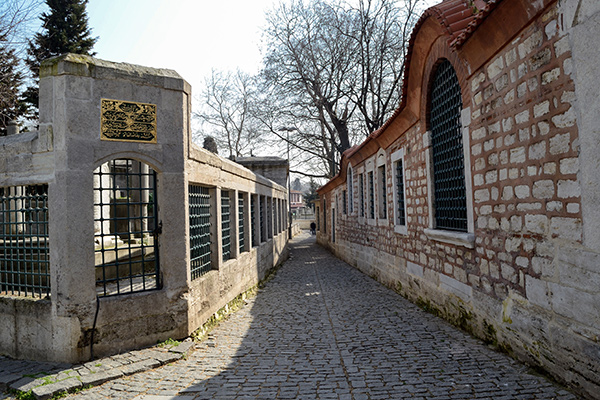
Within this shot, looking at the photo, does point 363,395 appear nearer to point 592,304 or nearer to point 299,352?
point 299,352

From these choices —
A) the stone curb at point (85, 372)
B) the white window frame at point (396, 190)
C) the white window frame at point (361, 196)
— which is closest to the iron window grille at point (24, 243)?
the stone curb at point (85, 372)

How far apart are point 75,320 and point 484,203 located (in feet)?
15.8

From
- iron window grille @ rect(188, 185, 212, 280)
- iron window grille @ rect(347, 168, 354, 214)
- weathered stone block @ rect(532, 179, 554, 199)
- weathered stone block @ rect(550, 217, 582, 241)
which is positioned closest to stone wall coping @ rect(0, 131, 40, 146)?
iron window grille @ rect(188, 185, 212, 280)

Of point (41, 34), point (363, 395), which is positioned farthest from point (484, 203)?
point (41, 34)

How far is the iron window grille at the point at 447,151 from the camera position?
19.0 ft

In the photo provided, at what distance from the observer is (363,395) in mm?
3527

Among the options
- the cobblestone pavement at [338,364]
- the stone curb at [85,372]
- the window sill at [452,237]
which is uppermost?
the window sill at [452,237]

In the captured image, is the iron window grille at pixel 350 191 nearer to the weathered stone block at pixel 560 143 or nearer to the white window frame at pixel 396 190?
the white window frame at pixel 396 190

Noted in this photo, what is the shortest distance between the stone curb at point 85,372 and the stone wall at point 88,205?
20 centimetres

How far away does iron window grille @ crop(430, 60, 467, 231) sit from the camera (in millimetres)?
5797

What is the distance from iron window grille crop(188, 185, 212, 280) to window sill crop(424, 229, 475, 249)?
11.8ft

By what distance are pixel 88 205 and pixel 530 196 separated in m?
4.63

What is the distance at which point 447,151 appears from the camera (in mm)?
6141

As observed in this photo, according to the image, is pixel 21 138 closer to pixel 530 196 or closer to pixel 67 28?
pixel 530 196
